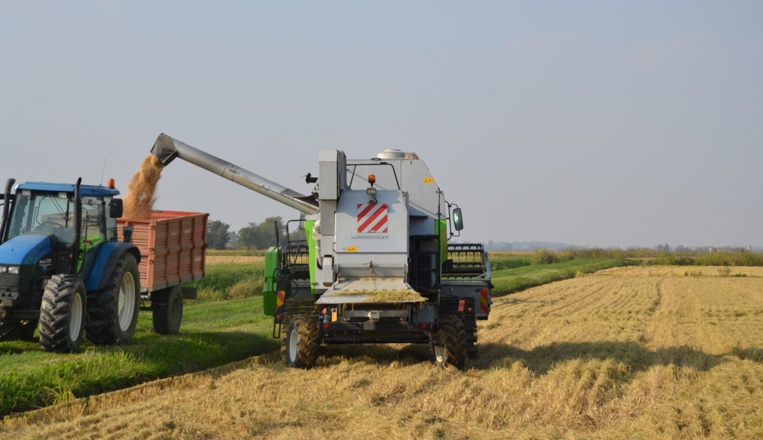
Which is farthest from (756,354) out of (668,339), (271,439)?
(271,439)

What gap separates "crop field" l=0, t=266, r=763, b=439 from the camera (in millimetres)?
7832

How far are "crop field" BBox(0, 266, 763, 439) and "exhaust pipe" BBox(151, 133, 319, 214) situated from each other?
2.55 meters

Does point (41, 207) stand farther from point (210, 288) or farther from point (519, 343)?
point (210, 288)

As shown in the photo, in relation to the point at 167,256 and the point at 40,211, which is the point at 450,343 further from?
the point at 40,211

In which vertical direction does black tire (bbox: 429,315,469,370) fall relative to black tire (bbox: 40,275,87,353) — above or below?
below

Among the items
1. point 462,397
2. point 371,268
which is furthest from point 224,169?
point 462,397

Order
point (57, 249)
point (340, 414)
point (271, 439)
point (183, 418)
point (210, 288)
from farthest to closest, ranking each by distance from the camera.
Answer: point (210, 288) → point (57, 249) → point (340, 414) → point (183, 418) → point (271, 439)

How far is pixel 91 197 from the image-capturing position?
12938mm

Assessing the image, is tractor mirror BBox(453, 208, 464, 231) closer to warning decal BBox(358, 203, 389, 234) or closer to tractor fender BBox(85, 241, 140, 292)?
warning decal BBox(358, 203, 389, 234)

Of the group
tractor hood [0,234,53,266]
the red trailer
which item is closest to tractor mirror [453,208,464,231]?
the red trailer

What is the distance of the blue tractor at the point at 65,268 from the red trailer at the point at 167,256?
2.44 feet

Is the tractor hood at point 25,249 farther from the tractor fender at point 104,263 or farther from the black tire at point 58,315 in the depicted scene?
the tractor fender at point 104,263

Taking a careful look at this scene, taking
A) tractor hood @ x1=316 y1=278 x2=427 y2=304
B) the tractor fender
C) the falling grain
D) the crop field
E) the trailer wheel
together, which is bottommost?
the crop field

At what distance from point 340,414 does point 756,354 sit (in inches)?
322
